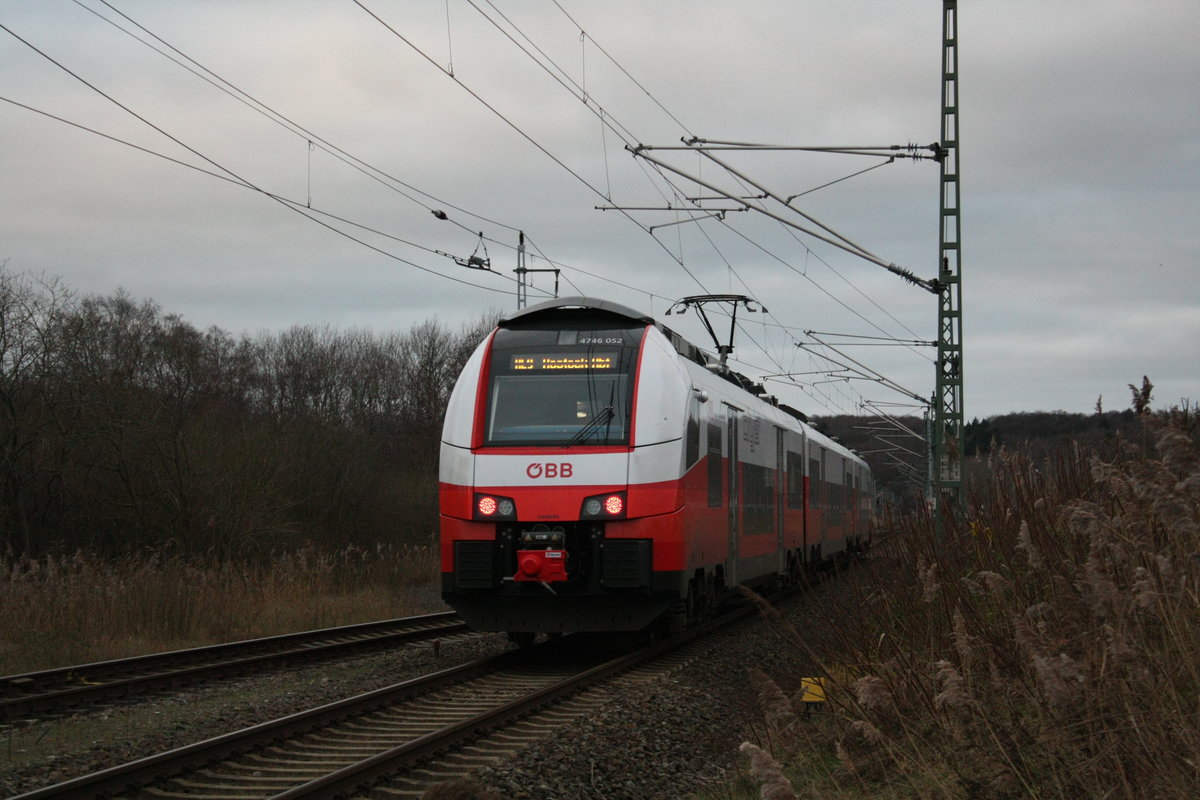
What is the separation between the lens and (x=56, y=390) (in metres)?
24.8

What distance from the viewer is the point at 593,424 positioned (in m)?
12.2

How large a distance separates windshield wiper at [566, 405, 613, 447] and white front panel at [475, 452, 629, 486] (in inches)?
7.5

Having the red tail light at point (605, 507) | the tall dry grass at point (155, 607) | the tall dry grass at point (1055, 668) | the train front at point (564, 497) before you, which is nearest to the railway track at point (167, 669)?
the tall dry grass at point (155, 607)

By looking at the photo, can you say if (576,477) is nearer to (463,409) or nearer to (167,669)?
(463,409)

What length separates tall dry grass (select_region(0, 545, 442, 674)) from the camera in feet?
44.9

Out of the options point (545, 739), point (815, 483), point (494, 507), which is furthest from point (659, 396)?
point (815, 483)

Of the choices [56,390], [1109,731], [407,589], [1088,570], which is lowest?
[407,589]

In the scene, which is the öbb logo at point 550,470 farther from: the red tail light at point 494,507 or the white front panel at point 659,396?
the white front panel at point 659,396

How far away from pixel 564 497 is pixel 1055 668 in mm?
7971

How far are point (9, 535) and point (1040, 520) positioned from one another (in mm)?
21913

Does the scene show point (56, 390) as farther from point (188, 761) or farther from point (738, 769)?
point (738, 769)

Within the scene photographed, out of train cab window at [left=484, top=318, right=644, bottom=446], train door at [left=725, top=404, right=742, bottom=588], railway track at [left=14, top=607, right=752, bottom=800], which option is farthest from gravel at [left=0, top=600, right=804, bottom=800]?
train door at [left=725, top=404, right=742, bottom=588]

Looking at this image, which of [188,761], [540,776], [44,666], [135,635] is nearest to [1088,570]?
[540,776]

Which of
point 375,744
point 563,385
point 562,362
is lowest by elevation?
point 375,744
